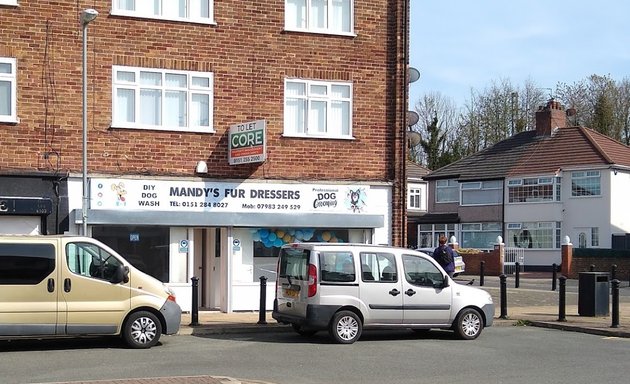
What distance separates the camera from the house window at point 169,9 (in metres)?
20.3

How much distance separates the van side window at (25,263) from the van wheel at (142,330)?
1.53 meters

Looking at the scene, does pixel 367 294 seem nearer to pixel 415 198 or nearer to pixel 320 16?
pixel 320 16

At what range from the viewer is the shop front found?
19875 millimetres

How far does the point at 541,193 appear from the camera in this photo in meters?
49.7

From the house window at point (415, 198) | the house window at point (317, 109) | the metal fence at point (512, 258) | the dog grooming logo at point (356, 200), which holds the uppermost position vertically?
the house window at point (317, 109)

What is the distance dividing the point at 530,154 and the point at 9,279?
41540 millimetres

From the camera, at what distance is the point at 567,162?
48.7 m

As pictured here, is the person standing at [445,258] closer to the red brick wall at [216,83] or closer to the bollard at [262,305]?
the red brick wall at [216,83]

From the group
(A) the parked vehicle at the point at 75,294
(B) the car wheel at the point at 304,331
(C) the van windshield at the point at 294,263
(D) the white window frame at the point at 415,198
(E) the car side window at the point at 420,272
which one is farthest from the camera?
(D) the white window frame at the point at 415,198

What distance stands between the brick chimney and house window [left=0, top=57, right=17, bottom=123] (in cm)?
3883

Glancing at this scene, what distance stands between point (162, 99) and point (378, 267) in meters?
7.16

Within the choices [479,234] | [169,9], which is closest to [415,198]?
[479,234]

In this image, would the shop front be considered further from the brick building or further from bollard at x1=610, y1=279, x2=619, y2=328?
bollard at x1=610, y1=279, x2=619, y2=328

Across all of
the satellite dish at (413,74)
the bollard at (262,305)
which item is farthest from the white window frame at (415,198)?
the bollard at (262,305)
